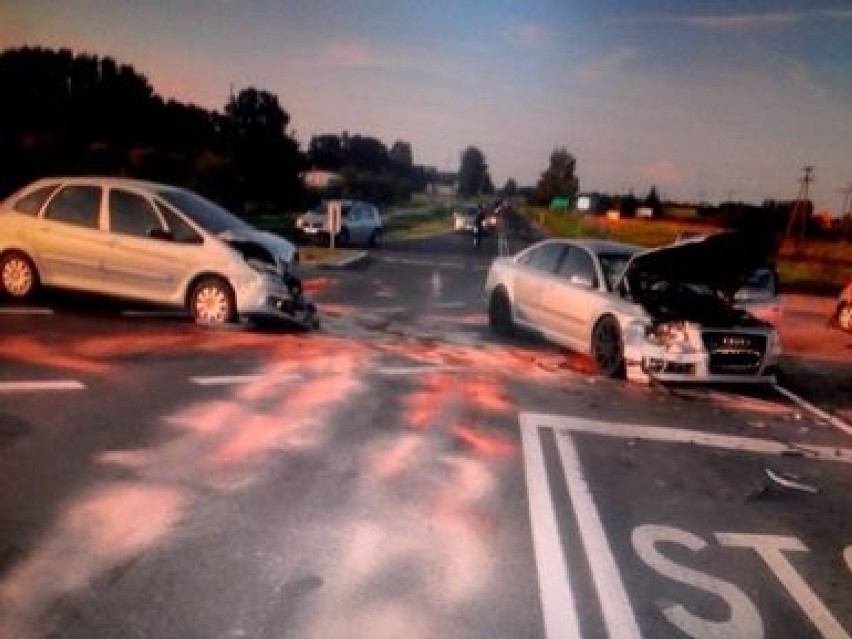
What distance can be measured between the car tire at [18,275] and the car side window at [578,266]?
736cm

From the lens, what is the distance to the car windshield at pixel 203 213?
10664 millimetres

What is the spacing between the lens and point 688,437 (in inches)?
293

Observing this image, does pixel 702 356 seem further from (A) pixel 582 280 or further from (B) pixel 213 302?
(B) pixel 213 302

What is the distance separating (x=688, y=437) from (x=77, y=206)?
832 centimetres

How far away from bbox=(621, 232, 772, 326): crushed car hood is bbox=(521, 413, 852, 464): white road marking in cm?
204

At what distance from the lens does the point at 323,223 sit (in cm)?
2881

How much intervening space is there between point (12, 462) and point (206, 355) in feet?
12.3

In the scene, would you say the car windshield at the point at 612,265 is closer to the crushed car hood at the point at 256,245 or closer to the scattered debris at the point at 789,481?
the scattered debris at the point at 789,481

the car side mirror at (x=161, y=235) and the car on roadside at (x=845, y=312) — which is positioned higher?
the car side mirror at (x=161, y=235)

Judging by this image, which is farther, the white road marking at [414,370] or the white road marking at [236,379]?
the white road marking at [414,370]

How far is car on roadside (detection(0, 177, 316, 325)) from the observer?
1035 cm

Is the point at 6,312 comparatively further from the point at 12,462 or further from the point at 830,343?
the point at 830,343

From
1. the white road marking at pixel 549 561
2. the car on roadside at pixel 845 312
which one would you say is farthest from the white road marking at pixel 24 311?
the car on roadside at pixel 845 312

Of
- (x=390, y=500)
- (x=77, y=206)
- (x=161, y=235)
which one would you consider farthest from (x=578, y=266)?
(x=77, y=206)
